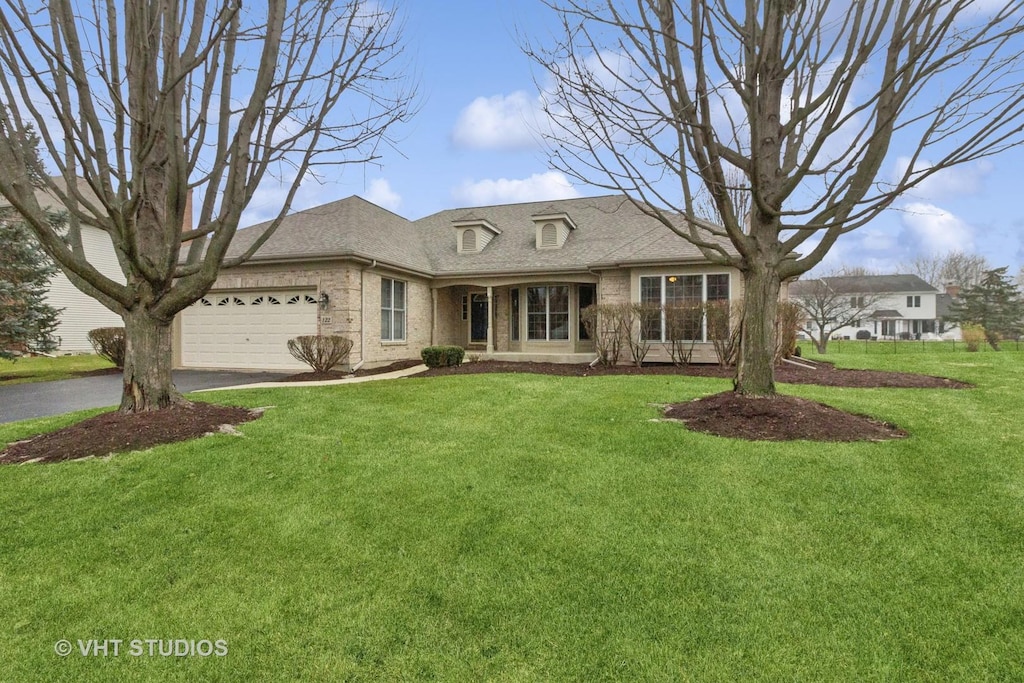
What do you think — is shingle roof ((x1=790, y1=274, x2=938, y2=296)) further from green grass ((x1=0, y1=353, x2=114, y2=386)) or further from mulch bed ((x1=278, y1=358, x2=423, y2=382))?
green grass ((x1=0, y1=353, x2=114, y2=386))

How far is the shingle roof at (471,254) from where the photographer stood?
1377 cm

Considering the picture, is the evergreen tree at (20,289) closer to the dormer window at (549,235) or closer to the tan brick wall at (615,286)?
the dormer window at (549,235)

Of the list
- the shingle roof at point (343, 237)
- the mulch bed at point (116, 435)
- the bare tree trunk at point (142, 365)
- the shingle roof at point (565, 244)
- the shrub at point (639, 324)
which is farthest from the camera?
the shingle roof at point (565, 244)

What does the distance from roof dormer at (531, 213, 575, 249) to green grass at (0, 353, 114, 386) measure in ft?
43.2

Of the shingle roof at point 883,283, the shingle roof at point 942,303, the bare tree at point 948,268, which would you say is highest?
the bare tree at point 948,268

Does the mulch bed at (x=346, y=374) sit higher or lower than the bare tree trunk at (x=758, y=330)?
lower

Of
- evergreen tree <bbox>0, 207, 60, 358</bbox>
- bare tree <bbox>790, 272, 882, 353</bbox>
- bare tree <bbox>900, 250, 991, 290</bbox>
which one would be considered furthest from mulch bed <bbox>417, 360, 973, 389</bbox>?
bare tree <bbox>900, 250, 991, 290</bbox>

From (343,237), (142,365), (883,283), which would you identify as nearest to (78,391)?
(142,365)

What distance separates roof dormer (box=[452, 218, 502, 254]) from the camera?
17.4 m

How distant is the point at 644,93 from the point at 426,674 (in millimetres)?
6069

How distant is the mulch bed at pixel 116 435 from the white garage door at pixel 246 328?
742cm

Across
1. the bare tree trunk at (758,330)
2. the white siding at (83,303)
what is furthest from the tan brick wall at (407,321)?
the white siding at (83,303)

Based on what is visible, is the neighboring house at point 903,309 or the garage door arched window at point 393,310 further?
the neighboring house at point 903,309

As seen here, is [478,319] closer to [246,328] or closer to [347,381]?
[246,328]
